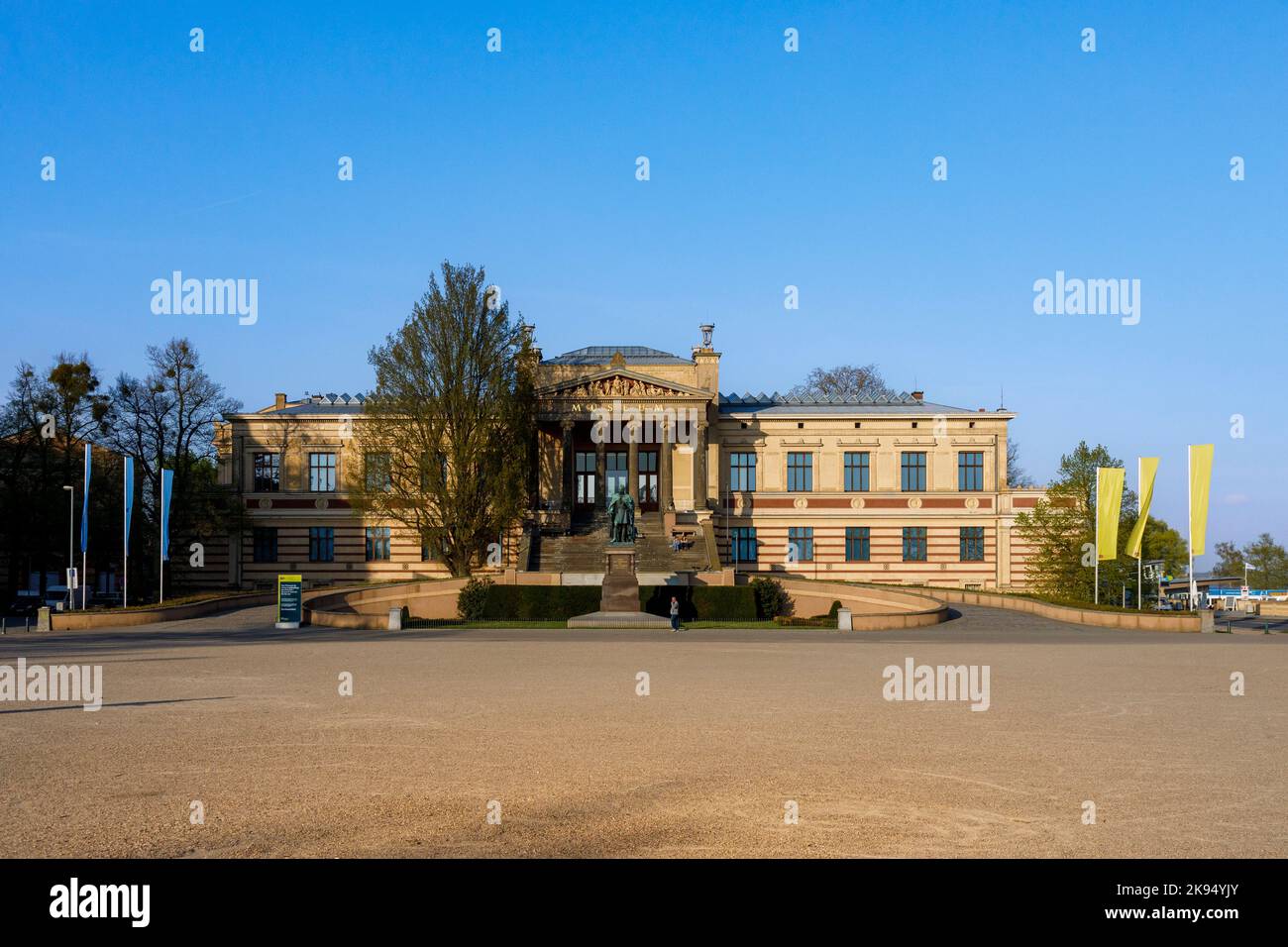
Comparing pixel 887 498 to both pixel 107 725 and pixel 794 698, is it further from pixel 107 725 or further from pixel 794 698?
pixel 107 725

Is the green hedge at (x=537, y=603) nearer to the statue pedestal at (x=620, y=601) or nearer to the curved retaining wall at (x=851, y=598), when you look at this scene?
the statue pedestal at (x=620, y=601)

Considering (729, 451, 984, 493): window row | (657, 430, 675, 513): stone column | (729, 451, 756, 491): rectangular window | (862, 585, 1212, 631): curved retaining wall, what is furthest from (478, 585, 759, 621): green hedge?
(729, 451, 984, 493): window row

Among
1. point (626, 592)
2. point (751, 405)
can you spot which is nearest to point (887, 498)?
point (751, 405)

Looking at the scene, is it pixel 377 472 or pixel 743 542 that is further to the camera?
pixel 743 542

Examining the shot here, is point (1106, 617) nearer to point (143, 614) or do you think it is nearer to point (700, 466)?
point (700, 466)

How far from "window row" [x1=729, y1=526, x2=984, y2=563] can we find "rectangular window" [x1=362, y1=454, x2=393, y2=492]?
22.1 meters

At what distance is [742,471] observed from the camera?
7419 cm

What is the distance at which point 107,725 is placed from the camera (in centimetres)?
1625

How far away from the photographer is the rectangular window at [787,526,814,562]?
72.8 metres

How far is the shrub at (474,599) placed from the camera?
2121 inches

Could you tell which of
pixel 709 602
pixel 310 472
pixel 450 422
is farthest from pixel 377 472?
pixel 709 602

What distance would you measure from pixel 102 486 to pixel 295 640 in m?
31.2

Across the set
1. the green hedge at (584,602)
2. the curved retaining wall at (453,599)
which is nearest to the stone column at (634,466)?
the curved retaining wall at (453,599)

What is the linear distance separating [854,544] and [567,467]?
19.1 meters
